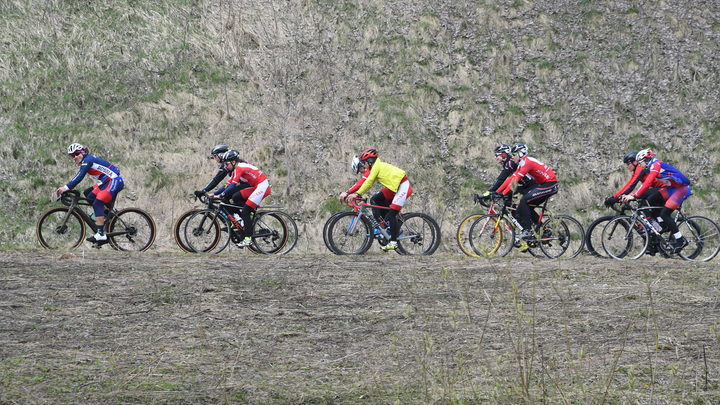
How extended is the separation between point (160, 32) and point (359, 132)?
6965 millimetres

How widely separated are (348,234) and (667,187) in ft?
19.5

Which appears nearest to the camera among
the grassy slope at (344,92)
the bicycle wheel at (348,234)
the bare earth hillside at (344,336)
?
the bare earth hillside at (344,336)

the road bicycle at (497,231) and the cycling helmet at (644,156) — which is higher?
the cycling helmet at (644,156)

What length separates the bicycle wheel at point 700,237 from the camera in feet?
47.8

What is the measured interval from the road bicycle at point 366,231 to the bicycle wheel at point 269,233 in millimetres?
819

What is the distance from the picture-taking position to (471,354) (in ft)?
20.4

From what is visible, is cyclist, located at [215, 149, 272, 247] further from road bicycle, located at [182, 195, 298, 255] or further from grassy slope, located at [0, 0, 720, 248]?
grassy slope, located at [0, 0, 720, 248]

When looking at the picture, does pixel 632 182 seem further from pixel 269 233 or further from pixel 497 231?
pixel 269 233

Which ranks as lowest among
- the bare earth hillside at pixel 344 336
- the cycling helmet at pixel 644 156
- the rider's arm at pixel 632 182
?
the bare earth hillside at pixel 344 336

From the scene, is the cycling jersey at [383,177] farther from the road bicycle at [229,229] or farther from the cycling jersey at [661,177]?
the cycling jersey at [661,177]

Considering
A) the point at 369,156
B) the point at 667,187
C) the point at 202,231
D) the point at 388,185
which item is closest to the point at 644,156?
the point at 667,187

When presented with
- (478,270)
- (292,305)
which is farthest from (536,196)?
(292,305)

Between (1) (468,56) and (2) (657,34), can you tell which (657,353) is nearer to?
(1) (468,56)

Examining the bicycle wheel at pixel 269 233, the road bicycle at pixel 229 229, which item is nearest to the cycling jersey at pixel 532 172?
the road bicycle at pixel 229 229
